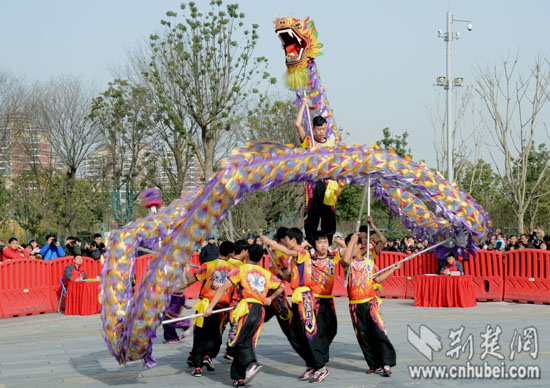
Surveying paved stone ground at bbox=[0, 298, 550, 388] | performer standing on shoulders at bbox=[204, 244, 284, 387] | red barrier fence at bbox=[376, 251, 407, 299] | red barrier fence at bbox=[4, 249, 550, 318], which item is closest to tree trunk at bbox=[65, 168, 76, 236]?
red barrier fence at bbox=[4, 249, 550, 318]

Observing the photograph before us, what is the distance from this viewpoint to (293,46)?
26.2 ft

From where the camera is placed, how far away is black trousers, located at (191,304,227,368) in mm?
8078

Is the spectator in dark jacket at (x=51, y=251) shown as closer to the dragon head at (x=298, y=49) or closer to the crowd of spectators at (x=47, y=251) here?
the crowd of spectators at (x=47, y=251)

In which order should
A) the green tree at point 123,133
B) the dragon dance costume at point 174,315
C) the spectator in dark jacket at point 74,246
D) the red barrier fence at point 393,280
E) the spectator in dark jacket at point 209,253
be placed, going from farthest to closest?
A: the green tree at point 123,133
the red barrier fence at point 393,280
the spectator in dark jacket at point 209,253
the spectator in dark jacket at point 74,246
the dragon dance costume at point 174,315

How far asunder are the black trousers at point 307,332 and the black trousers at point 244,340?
1.68 feet

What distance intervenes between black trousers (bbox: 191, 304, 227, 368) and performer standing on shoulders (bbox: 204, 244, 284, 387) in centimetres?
74

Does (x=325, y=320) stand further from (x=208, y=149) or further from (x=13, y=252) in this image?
(x=208, y=149)

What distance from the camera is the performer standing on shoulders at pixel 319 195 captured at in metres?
8.02

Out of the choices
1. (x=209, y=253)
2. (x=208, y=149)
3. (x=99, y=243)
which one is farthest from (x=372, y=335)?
(x=208, y=149)

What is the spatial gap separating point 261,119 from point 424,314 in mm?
17049

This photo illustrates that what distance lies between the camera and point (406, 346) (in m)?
9.33

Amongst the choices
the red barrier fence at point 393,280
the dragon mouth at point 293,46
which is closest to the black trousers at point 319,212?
the dragon mouth at point 293,46

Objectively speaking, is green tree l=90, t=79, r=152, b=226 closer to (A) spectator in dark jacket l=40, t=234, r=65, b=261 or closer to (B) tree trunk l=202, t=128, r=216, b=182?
(B) tree trunk l=202, t=128, r=216, b=182

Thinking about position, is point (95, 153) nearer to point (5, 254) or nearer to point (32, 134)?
point (32, 134)
